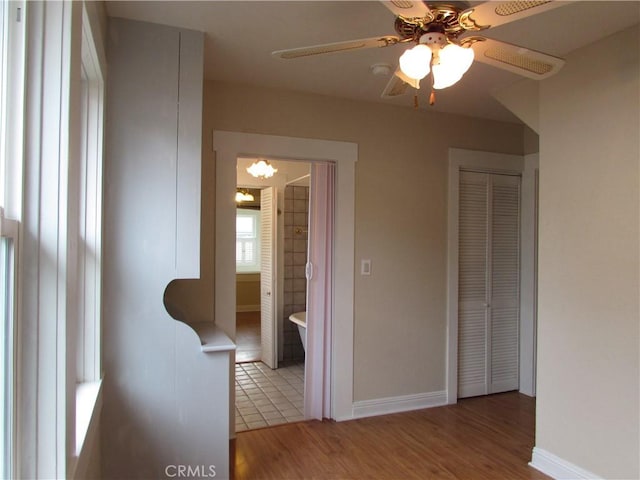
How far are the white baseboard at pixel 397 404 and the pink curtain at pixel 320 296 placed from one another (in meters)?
0.26

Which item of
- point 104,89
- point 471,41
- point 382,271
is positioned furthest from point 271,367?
point 471,41

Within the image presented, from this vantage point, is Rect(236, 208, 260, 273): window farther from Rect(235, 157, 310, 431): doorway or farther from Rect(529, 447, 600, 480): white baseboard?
Rect(529, 447, 600, 480): white baseboard

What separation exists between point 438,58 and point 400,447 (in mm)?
2424

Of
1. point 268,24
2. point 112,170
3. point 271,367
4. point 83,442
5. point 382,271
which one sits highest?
point 268,24

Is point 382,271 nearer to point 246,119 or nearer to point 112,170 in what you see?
point 246,119

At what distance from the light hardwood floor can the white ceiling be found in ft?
7.99

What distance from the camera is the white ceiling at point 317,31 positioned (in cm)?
206

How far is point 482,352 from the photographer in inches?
155

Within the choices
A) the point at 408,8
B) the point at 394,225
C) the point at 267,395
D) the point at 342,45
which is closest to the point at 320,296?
the point at 394,225

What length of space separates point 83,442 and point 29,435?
0.37 meters

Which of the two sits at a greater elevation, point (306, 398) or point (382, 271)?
point (382, 271)

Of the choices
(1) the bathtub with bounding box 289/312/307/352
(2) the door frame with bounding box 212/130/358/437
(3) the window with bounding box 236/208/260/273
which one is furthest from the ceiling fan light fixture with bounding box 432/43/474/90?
(3) the window with bounding box 236/208/260/273

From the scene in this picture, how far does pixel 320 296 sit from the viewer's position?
3.38 meters

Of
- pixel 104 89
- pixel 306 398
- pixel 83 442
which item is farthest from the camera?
pixel 306 398
